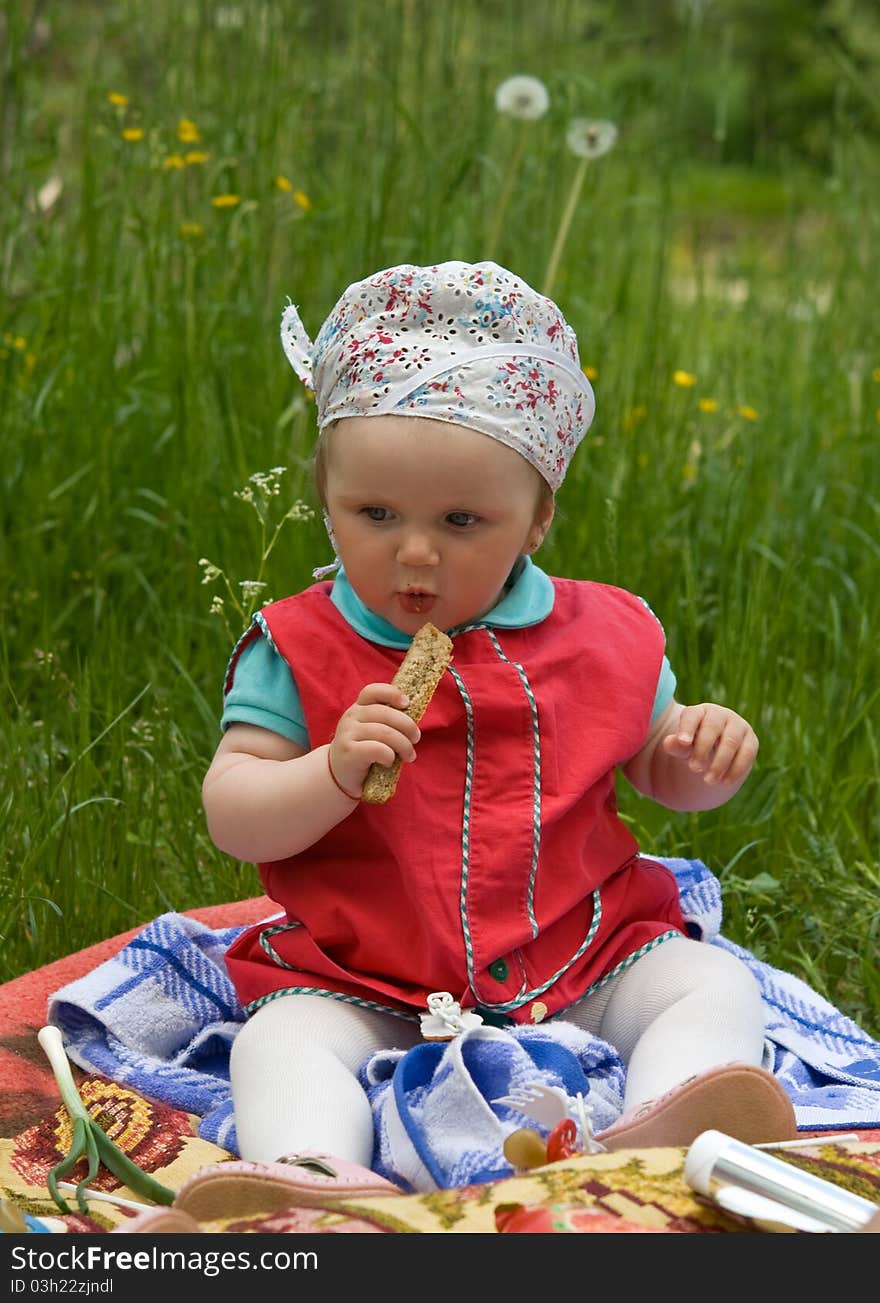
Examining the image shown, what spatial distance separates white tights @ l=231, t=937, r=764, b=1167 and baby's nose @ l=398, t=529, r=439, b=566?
53cm

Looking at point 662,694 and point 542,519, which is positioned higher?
point 542,519

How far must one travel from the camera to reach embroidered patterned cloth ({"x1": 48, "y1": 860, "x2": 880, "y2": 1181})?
200 cm

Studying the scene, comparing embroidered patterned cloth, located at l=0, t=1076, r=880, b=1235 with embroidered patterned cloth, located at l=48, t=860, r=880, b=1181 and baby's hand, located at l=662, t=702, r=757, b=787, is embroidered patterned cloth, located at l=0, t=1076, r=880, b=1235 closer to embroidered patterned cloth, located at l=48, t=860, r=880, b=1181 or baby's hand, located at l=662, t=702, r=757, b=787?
embroidered patterned cloth, located at l=48, t=860, r=880, b=1181

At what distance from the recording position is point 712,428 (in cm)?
395

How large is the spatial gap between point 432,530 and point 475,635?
20cm

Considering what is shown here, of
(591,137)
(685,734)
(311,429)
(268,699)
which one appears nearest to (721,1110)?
(685,734)

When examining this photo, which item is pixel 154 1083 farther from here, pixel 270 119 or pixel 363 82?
pixel 363 82

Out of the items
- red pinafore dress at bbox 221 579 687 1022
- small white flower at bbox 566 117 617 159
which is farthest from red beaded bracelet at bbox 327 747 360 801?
small white flower at bbox 566 117 617 159

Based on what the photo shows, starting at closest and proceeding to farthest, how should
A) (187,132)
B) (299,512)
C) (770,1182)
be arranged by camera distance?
(770,1182), (299,512), (187,132)

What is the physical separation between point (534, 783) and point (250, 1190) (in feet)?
2.26

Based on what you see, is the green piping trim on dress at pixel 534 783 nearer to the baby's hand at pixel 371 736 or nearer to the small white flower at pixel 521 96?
→ the baby's hand at pixel 371 736

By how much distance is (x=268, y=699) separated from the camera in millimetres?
2143

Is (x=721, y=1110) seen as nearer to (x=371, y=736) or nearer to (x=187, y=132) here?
(x=371, y=736)
